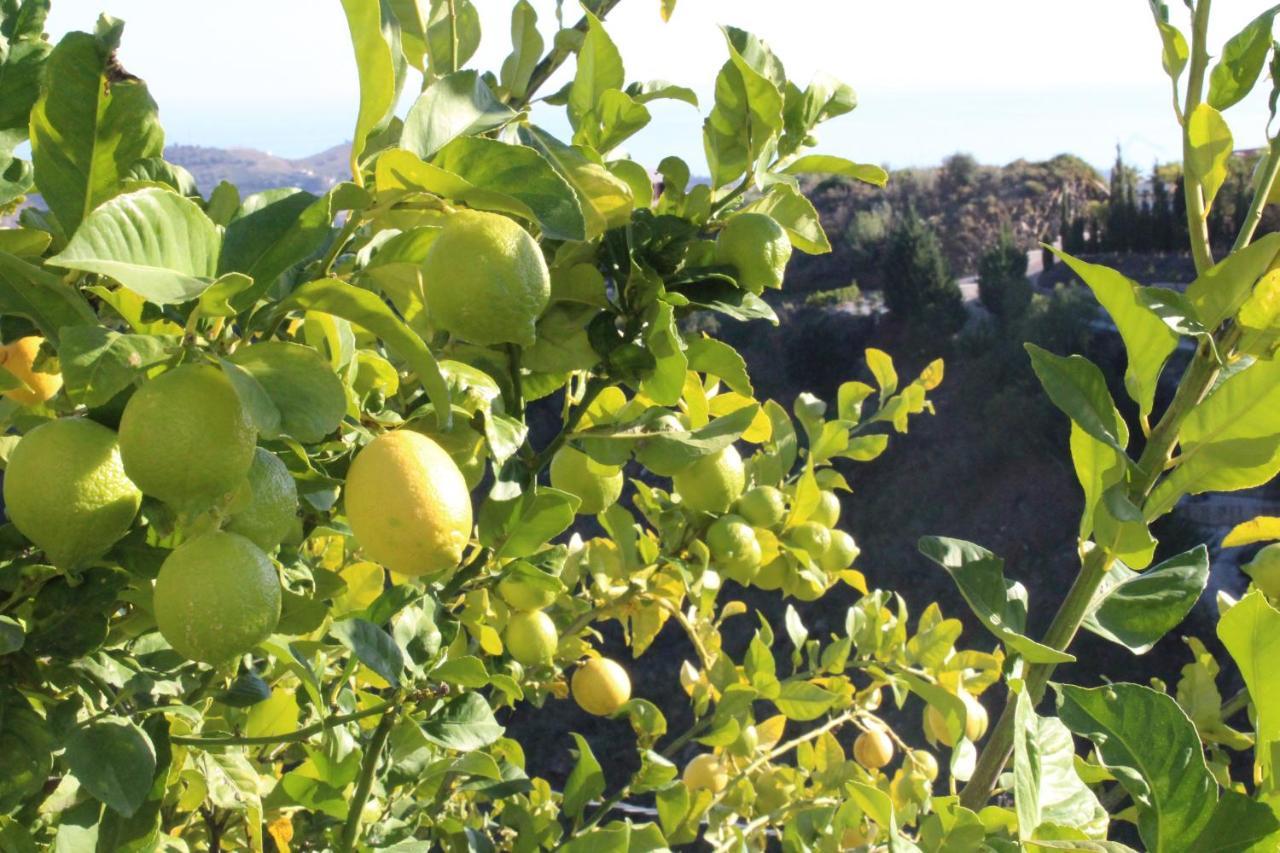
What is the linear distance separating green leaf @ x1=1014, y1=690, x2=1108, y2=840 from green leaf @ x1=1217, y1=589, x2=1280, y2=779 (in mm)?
96

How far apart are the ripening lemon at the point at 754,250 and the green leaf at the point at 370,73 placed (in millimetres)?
229

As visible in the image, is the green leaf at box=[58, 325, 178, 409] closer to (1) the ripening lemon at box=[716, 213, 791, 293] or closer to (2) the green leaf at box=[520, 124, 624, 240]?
(2) the green leaf at box=[520, 124, 624, 240]

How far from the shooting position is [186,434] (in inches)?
16.8

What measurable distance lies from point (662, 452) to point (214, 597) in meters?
0.31

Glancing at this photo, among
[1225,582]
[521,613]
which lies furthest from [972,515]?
[521,613]

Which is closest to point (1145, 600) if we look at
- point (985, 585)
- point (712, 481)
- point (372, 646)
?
point (985, 585)

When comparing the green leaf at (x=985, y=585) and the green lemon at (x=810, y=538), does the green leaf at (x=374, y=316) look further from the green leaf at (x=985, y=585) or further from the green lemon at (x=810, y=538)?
the green lemon at (x=810, y=538)

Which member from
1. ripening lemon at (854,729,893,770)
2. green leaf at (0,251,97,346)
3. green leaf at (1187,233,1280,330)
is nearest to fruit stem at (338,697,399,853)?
green leaf at (0,251,97,346)

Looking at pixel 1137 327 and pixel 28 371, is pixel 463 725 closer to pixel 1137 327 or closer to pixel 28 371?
pixel 28 371

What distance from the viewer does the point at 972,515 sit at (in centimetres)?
1029

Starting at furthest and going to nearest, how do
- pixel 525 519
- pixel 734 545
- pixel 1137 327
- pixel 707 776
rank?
pixel 707 776 → pixel 734 545 → pixel 525 519 → pixel 1137 327

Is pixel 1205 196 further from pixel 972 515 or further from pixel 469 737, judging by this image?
pixel 972 515

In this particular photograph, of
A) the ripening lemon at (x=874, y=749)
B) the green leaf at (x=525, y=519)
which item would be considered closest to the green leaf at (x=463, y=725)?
the green leaf at (x=525, y=519)

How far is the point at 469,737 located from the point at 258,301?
36cm
